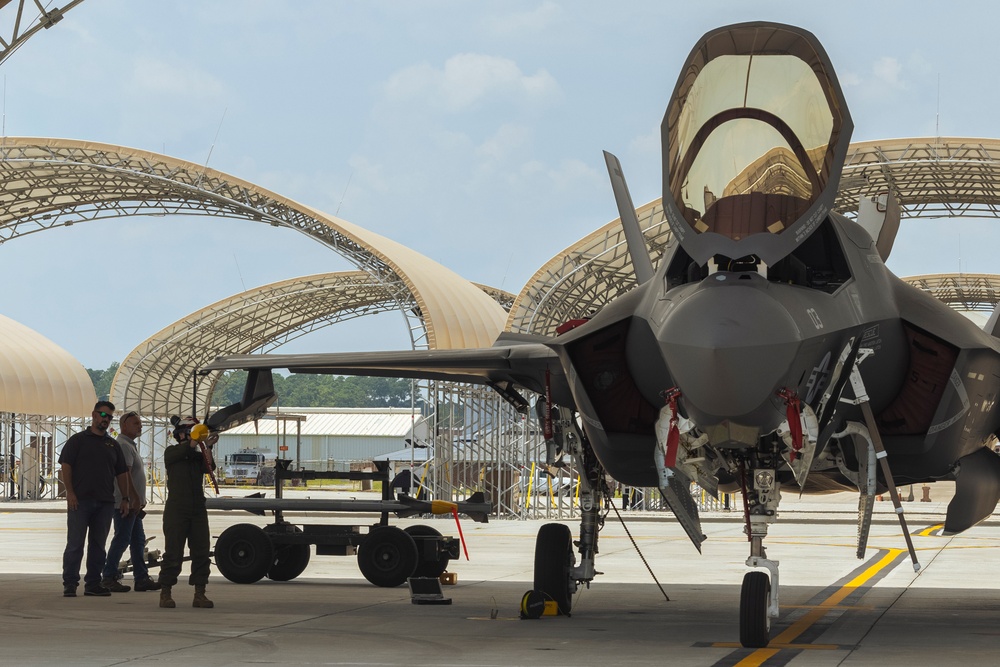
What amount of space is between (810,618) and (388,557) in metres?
5.23

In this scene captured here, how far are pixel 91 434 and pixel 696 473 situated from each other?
6.75 meters

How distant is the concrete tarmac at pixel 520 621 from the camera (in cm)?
842

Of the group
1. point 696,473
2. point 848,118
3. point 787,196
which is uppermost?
point 848,118

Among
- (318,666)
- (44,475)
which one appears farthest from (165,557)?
(44,475)

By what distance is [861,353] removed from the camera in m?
8.44

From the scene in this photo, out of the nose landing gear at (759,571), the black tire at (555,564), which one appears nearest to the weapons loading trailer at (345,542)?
the black tire at (555,564)

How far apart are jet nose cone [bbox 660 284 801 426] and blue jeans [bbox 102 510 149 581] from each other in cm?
774

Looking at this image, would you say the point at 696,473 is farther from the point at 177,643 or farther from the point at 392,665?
the point at 177,643

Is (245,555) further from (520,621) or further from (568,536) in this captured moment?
(568,536)

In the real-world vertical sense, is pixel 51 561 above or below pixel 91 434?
below

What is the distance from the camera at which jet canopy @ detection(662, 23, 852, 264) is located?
773cm

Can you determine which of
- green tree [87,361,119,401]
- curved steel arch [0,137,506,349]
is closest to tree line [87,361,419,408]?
green tree [87,361,119,401]

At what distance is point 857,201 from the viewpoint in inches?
1188

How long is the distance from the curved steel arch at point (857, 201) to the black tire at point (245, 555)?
622 inches
